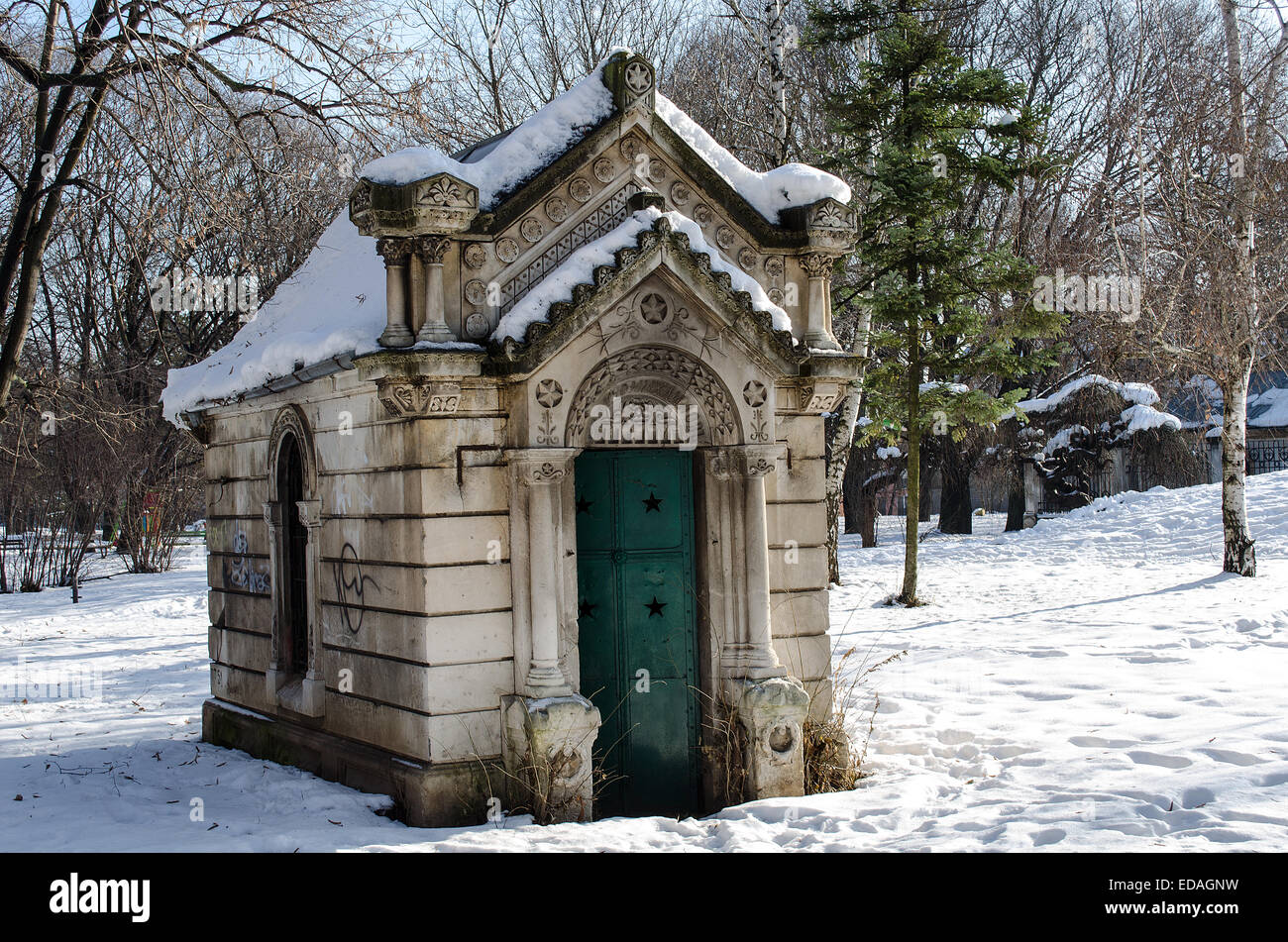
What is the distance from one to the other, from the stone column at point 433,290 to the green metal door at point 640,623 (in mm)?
1516

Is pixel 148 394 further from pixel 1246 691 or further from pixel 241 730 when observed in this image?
pixel 1246 691

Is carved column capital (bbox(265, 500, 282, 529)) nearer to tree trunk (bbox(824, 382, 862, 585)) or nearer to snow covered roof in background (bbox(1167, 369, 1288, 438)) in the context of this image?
tree trunk (bbox(824, 382, 862, 585))

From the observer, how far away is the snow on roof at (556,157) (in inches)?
318

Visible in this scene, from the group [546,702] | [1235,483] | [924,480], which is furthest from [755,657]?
[924,480]

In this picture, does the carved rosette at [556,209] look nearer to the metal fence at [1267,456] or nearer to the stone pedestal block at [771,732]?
the stone pedestal block at [771,732]

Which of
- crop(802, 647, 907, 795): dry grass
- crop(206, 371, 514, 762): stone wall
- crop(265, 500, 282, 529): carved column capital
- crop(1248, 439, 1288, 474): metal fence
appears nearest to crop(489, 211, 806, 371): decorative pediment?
crop(206, 371, 514, 762): stone wall

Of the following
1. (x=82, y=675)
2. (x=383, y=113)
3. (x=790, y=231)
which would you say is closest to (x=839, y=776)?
(x=790, y=231)

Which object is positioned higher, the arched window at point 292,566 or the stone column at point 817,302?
the stone column at point 817,302

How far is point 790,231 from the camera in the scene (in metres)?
9.43

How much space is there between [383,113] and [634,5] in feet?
56.6

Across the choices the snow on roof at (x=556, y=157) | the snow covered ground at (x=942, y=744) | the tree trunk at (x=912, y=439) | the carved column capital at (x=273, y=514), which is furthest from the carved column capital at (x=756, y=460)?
the tree trunk at (x=912, y=439)

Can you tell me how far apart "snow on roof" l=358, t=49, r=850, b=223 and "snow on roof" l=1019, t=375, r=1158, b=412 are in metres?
21.3

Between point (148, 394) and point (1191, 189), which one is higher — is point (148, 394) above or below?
below

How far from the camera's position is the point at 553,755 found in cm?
795
